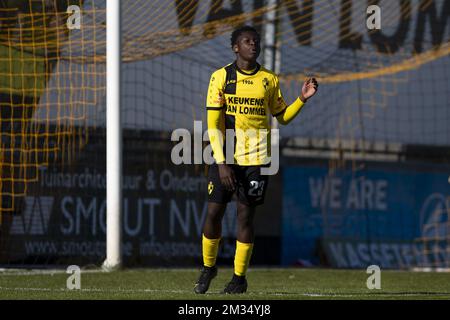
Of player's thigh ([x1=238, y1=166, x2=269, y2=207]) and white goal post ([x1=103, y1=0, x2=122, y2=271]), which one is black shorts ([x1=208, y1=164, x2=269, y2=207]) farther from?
white goal post ([x1=103, y1=0, x2=122, y2=271])

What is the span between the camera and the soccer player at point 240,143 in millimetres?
Result: 7977

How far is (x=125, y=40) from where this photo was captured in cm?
1276

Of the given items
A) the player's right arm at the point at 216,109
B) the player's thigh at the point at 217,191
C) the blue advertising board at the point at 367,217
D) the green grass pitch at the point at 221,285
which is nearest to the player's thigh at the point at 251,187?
the player's thigh at the point at 217,191

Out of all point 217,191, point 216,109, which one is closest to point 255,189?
point 217,191

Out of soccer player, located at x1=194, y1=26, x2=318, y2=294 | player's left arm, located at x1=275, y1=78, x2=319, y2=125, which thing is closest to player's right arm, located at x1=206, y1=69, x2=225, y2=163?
soccer player, located at x1=194, y1=26, x2=318, y2=294

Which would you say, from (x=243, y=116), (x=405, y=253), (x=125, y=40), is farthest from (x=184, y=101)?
(x=243, y=116)

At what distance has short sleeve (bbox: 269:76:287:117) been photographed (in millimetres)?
8164

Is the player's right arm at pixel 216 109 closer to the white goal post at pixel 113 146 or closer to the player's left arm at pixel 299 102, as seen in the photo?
the player's left arm at pixel 299 102

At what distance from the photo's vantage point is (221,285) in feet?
30.2

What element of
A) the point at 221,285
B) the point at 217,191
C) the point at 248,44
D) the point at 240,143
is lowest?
the point at 221,285

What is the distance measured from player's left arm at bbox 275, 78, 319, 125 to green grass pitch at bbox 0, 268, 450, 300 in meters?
1.32

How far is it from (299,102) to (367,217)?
6634 millimetres

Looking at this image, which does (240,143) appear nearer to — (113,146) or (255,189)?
(255,189)

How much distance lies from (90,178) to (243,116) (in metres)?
5.10
